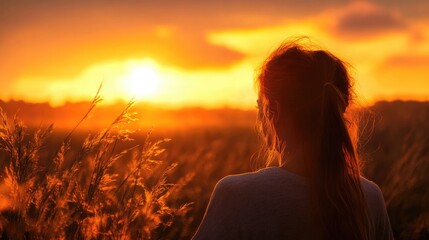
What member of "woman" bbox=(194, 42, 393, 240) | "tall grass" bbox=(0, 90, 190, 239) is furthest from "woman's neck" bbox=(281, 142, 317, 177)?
"tall grass" bbox=(0, 90, 190, 239)

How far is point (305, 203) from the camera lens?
2.01 metres

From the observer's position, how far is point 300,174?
6.72 feet

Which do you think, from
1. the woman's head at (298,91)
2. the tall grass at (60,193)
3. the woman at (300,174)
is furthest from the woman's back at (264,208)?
the tall grass at (60,193)

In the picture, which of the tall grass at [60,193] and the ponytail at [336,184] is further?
the tall grass at [60,193]

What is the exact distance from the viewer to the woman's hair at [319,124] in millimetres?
2045

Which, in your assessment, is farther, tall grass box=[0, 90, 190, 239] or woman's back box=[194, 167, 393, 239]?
tall grass box=[0, 90, 190, 239]

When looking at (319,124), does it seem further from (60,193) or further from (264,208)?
(60,193)

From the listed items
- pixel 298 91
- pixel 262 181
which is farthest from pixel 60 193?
pixel 298 91

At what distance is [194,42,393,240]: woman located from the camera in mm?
1994

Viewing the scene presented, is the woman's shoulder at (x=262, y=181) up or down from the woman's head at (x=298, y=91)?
down

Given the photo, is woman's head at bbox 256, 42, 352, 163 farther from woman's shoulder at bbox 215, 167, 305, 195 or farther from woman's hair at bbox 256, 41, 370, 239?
woman's shoulder at bbox 215, 167, 305, 195

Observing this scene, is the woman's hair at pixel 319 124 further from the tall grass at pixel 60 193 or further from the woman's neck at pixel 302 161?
the tall grass at pixel 60 193

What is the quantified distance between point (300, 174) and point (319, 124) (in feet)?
0.61

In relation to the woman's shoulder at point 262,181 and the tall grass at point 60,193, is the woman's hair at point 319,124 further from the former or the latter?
the tall grass at point 60,193
